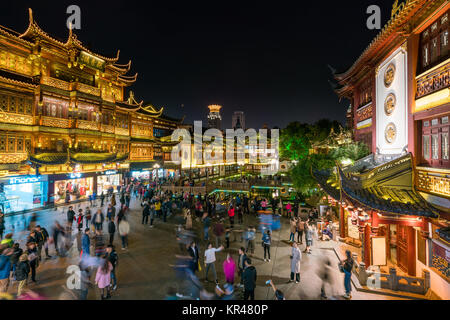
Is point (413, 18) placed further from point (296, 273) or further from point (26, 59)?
point (26, 59)

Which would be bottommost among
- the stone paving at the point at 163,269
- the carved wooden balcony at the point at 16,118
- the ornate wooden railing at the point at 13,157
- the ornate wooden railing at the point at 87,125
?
the stone paving at the point at 163,269

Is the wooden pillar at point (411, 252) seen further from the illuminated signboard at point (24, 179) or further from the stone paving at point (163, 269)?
the illuminated signboard at point (24, 179)

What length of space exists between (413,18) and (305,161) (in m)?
15.0

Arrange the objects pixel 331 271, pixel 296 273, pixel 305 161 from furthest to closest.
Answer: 1. pixel 305 161
2. pixel 331 271
3. pixel 296 273

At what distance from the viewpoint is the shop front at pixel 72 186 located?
21875 millimetres

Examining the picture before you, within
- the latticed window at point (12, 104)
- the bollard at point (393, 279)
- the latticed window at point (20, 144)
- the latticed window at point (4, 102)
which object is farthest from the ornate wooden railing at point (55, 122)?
the bollard at point (393, 279)

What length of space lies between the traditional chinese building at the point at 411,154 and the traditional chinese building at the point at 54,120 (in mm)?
23650

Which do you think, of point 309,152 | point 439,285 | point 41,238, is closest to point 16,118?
point 41,238

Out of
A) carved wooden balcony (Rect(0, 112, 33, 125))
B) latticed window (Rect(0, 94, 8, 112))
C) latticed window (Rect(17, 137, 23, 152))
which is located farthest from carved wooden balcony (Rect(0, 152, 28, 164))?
latticed window (Rect(0, 94, 8, 112))

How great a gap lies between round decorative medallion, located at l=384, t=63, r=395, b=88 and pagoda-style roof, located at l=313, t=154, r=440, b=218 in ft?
12.9

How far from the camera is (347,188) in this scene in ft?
28.3

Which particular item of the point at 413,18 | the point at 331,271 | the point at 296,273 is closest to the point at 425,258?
the point at 331,271

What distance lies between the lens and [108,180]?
28.7m

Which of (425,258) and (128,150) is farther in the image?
(128,150)
